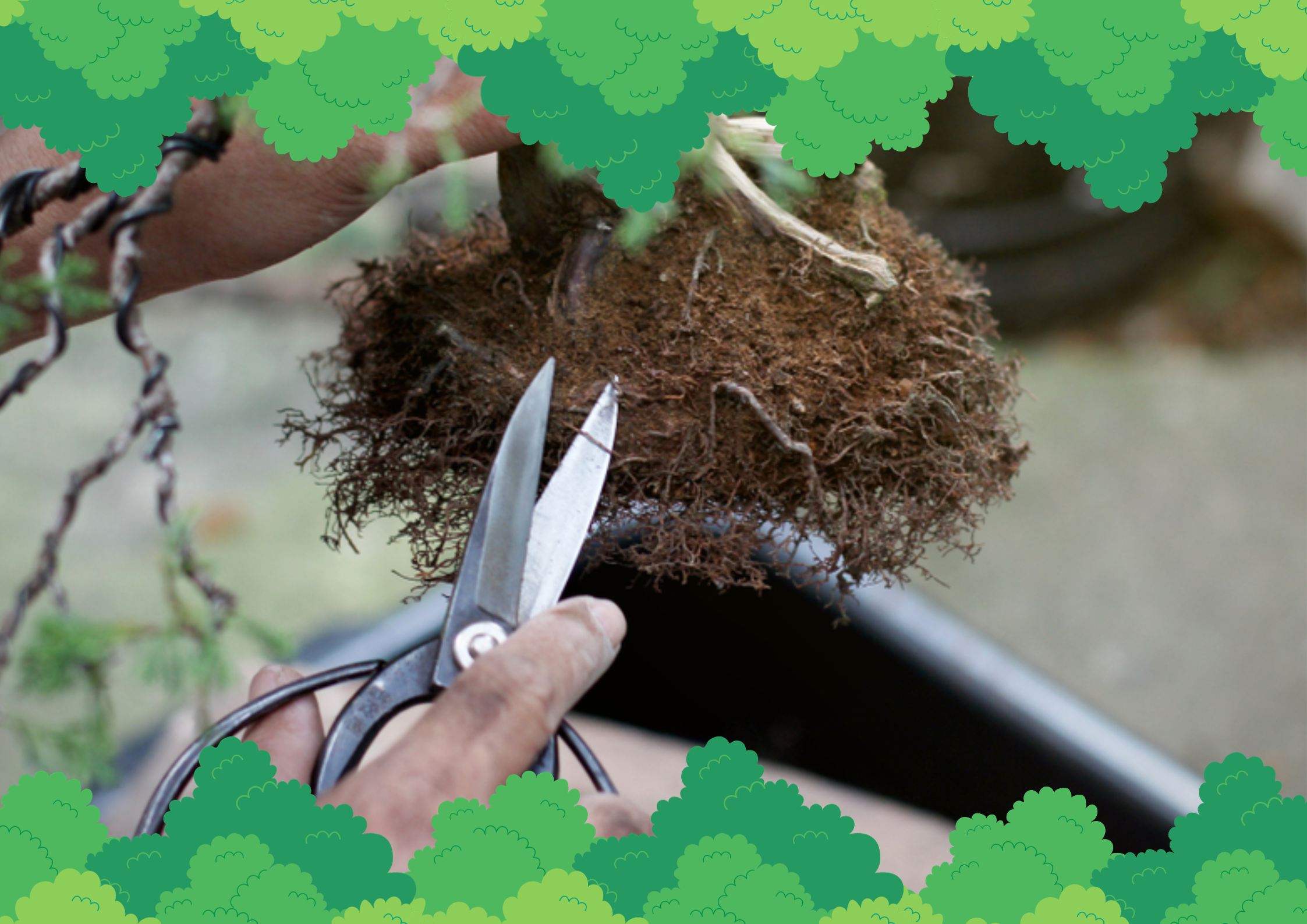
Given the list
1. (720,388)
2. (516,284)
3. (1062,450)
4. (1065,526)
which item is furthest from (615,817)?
(1062,450)

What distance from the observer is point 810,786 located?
1438mm

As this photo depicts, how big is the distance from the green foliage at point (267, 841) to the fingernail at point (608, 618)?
0.20 m

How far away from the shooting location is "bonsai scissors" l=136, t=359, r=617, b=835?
2.17ft

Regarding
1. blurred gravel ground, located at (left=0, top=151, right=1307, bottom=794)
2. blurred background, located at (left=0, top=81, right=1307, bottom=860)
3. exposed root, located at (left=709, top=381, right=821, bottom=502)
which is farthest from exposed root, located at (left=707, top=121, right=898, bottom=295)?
blurred gravel ground, located at (left=0, top=151, right=1307, bottom=794)

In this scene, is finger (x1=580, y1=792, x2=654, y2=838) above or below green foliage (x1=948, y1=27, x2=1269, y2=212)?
below

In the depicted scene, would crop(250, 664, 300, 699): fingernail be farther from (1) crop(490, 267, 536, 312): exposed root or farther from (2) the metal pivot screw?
(1) crop(490, 267, 536, 312): exposed root

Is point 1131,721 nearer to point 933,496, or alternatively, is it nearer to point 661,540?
point 933,496

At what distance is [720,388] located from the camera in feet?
2.29

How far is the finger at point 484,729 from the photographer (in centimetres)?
55

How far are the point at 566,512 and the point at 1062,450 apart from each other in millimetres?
1835

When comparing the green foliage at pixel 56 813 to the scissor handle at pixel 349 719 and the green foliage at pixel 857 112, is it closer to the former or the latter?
the scissor handle at pixel 349 719

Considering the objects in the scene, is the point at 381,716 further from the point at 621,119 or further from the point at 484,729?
the point at 621,119

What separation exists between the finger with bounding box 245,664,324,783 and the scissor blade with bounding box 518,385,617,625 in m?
0.19

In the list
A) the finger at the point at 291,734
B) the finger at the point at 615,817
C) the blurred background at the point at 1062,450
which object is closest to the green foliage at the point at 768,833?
the finger at the point at 615,817
